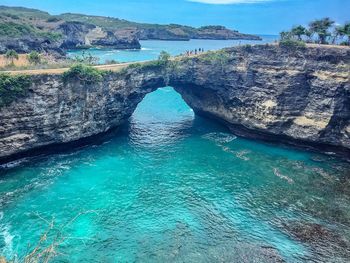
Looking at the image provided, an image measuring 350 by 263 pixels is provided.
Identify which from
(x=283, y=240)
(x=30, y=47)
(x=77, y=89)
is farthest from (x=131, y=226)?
(x=30, y=47)

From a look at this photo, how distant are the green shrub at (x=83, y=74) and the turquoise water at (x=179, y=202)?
37.0ft

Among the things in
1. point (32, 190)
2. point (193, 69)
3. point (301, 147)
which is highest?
point (193, 69)

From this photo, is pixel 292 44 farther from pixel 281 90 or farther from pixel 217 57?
pixel 217 57

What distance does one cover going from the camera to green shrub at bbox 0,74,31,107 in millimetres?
47781

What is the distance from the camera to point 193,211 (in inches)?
1652

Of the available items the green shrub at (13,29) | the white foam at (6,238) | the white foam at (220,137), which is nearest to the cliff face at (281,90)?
the white foam at (220,137)

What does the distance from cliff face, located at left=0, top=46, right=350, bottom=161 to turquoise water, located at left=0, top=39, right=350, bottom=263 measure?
363 centimetres

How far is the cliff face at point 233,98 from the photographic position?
5069cm

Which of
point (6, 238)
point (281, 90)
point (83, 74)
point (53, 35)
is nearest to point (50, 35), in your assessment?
point (53, 35)

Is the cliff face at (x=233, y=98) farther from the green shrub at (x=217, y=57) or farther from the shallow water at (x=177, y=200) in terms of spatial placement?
the shallow water at (x=177, y=200)

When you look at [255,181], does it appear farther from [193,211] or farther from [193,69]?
[193,69]

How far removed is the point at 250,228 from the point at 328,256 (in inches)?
321

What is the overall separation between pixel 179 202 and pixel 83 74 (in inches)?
1009

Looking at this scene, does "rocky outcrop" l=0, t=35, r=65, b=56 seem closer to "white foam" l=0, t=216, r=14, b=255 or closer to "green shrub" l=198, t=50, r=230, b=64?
"green shrub" l=198, t=50, r=230, b=64
